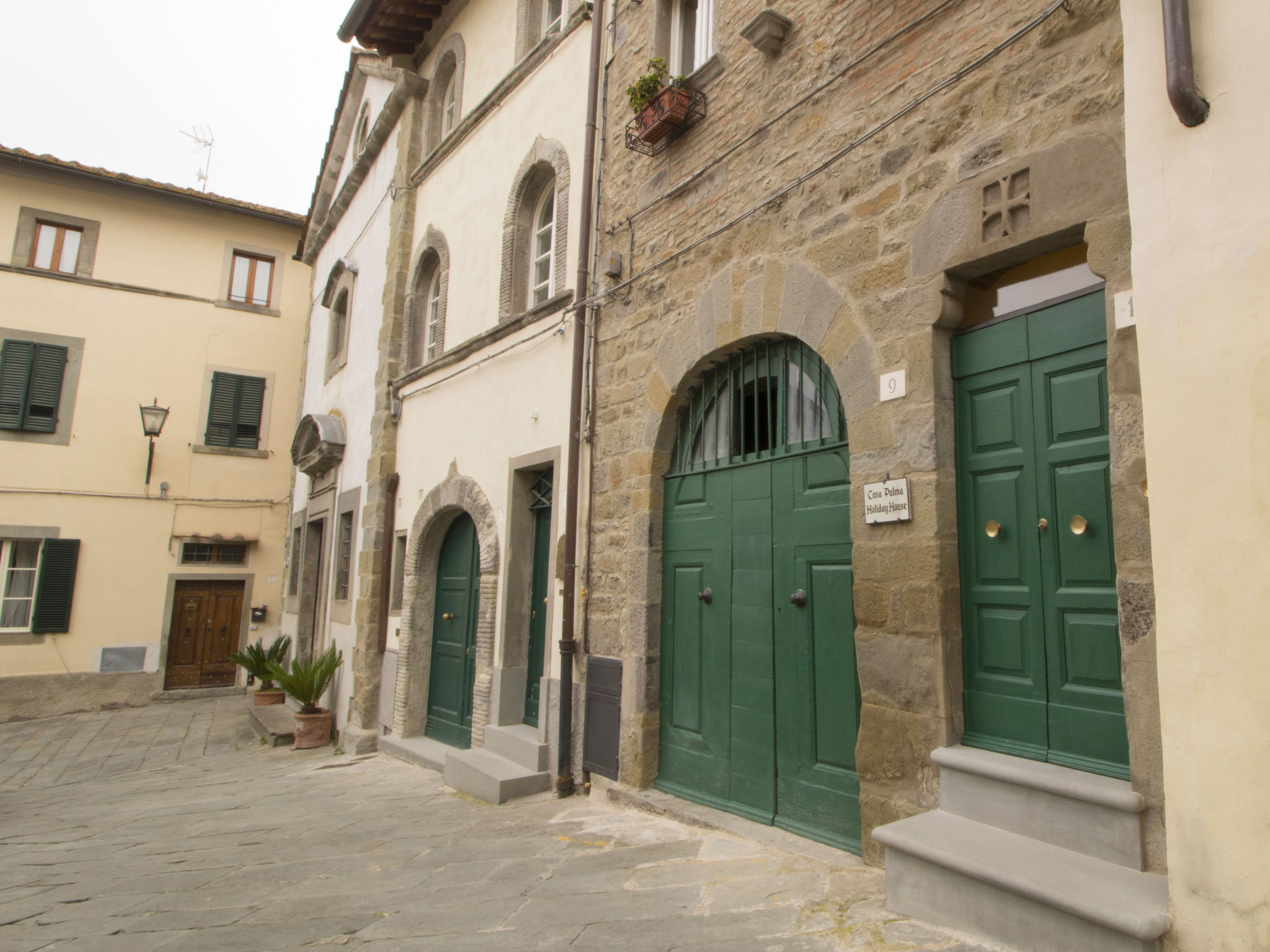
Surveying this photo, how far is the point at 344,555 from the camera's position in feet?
35.7

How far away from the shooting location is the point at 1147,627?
274 centimetres

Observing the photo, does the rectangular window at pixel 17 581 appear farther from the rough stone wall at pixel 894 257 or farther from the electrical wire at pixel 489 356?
the rough stone wall at pixel 894 257

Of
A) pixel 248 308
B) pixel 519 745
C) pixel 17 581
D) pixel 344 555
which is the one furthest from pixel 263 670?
pixel 519 745

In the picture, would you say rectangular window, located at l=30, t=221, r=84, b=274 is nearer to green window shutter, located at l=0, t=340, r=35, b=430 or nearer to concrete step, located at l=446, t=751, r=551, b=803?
green window shutter, located at l=0, t=340, r=35, b=430

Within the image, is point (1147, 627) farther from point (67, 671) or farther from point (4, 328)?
point (4, 328)

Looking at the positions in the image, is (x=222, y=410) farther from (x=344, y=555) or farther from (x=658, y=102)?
(x=658, y=102)

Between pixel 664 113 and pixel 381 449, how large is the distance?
5.49 m

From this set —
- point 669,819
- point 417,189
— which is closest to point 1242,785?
point 669,819

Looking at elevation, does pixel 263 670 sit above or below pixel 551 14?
Result: below

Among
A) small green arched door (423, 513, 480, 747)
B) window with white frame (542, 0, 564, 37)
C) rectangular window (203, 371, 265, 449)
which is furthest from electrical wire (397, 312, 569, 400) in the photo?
rectangular window (203, 371, 265, 449)

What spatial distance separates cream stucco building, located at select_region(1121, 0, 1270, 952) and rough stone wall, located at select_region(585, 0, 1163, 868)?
280 millimetres

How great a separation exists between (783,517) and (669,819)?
1853mm

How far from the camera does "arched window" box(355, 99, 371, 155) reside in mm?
12680

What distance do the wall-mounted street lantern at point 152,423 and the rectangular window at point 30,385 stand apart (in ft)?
4.20
